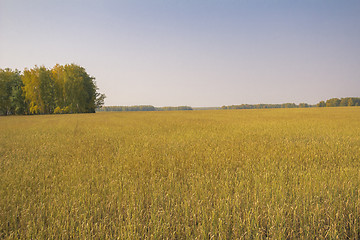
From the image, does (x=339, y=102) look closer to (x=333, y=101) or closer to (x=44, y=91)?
(x=333, y=101)

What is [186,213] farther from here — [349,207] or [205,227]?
[349,207]

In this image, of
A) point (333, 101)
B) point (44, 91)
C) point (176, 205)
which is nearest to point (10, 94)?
point (44, 91)

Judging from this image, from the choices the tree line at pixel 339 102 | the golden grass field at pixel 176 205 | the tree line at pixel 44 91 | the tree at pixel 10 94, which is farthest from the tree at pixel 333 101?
the tree at pixel 10 94

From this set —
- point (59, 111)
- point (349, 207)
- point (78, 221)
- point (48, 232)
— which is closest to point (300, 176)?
point (349, 207)

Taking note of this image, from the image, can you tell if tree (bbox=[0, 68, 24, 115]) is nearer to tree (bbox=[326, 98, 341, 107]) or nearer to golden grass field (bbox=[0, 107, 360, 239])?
golden grass field (bbox=[0, 107, 360, 239])

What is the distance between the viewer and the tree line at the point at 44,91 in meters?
53.2

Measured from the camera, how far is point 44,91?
54219 mm

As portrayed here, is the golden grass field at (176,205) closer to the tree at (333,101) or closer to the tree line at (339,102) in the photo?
the tree line at (339,102)

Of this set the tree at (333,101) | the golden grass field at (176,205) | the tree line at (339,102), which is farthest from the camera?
the tree at (333,101)

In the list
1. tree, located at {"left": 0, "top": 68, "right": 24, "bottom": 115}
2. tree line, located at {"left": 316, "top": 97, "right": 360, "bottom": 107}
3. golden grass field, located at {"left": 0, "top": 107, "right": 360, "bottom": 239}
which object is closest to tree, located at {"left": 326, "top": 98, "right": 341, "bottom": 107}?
tree line, located at {"left": 316, "top": 97, "right": 360, "bottom": 107}

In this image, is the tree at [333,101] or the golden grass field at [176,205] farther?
the tree at [333,101]

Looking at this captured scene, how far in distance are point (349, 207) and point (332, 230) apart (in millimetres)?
818

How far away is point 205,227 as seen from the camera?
232cm

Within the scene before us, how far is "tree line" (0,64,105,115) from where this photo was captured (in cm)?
5325
